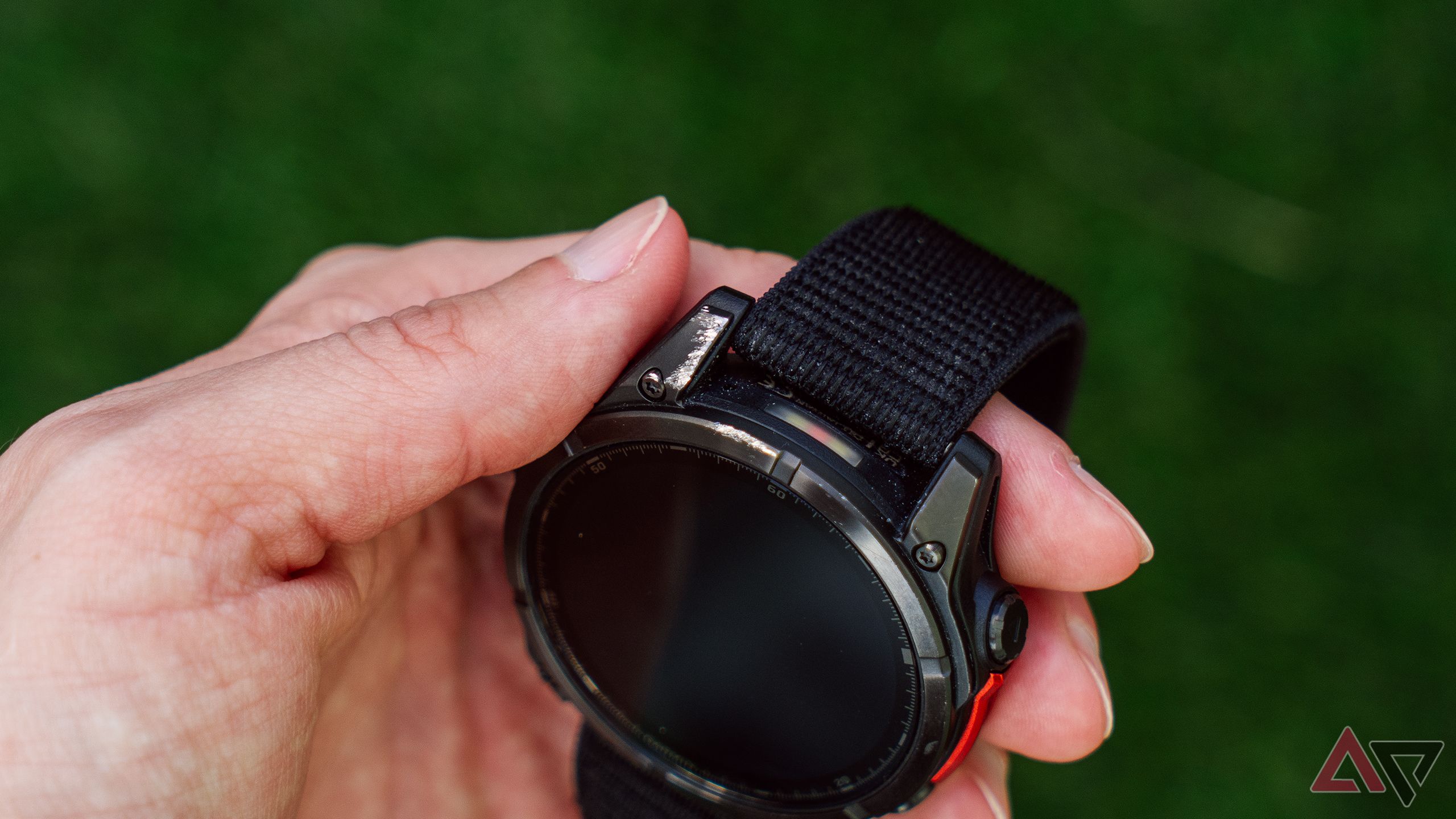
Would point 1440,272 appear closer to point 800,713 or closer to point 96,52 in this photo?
point 800,713

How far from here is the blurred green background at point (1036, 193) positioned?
7.34ft

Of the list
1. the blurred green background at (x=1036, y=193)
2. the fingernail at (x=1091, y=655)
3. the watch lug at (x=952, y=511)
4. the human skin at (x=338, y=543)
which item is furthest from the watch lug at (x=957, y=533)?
the blurred green background at (x=1036, y=193)

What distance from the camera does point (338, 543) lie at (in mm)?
1219

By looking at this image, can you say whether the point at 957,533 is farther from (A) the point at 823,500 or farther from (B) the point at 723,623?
(B) the point at 723,623

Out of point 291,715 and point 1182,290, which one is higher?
point 1182,290

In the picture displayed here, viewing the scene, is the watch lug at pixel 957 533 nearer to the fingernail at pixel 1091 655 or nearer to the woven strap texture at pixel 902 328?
the woven strap texture at pixel 902 328

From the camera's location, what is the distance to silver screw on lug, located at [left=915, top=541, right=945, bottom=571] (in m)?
1.07

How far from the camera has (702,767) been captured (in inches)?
53.9

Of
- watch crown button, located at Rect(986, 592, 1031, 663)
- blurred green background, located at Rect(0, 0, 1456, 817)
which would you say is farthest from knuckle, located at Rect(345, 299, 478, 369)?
blurred green background, located at Rect(0, 0, 1456, 817)

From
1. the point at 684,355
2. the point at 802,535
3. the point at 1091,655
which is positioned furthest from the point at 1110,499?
the point at 684,355

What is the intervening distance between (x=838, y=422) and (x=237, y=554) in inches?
24.7

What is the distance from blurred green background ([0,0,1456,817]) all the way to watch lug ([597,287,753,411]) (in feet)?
4.06

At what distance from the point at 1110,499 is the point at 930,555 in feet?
1.08

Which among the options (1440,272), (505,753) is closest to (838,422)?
(505,753)
